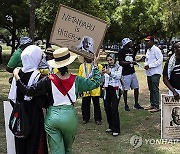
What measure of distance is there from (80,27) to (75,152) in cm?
214

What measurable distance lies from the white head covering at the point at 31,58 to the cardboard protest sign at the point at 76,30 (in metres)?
0.92

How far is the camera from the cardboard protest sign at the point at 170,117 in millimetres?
5992

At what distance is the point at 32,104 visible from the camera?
4375mm

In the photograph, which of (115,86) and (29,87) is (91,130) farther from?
(29,87)

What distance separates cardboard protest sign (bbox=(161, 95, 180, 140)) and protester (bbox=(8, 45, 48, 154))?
231 cm

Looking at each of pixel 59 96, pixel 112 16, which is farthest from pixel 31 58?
pixel 112 16

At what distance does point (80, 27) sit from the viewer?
5.25 m

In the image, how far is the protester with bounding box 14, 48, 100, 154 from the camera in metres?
4.17

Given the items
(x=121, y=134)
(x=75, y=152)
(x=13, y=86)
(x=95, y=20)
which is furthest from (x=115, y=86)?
(x=13, y=86)

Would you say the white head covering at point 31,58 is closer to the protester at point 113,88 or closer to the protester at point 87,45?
the protester at point 87,45

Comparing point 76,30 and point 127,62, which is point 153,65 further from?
A: point 76,30

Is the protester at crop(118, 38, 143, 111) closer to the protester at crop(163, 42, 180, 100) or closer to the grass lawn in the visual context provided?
the grass lawn

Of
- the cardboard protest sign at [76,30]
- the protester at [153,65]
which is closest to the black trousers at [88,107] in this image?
the protester at [153,65]

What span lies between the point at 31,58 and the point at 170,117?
274 centimetres
